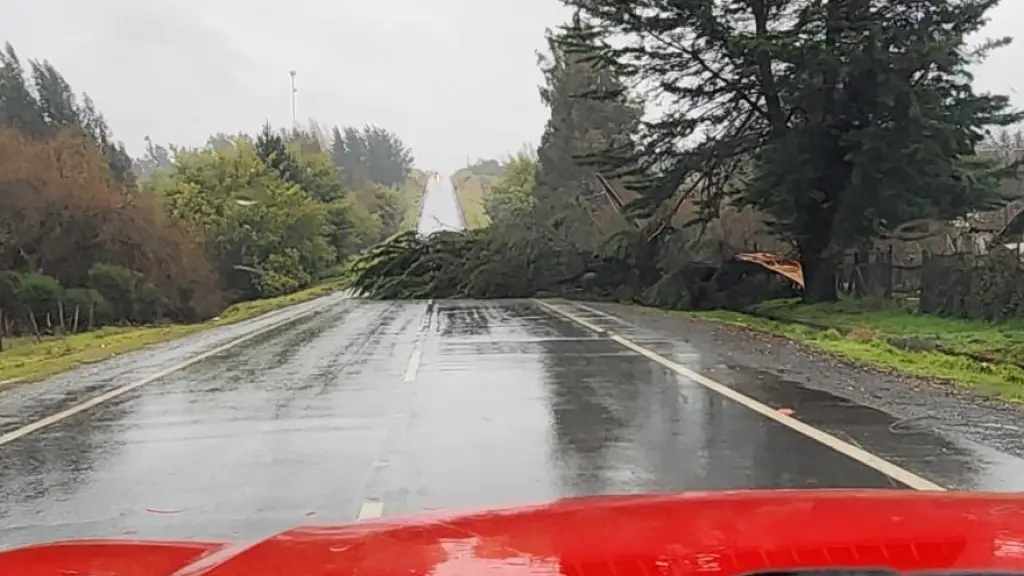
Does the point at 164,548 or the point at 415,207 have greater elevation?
the point at 415,207

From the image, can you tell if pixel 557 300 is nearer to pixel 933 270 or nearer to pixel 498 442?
pixel 933 270

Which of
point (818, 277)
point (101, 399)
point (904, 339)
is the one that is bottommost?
point (101, 399)

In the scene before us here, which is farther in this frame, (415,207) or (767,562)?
(415,207)

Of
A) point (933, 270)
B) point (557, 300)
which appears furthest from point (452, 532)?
point (557, 300)

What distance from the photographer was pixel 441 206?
440 ft

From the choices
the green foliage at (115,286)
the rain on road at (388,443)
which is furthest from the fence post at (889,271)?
the green foliage at (115,286)

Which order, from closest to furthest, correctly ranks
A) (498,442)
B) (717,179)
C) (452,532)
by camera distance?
(452,532) → (498,442) → (717,179)

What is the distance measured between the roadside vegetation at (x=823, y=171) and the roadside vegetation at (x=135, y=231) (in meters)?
14.1

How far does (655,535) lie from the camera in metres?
3.32

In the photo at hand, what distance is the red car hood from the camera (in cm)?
288

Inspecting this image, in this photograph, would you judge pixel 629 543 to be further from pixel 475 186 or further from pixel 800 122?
pixel 475 186

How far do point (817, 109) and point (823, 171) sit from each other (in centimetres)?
172

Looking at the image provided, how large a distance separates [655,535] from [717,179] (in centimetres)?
2956

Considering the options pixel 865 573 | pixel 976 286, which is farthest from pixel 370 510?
pixel 976 286
